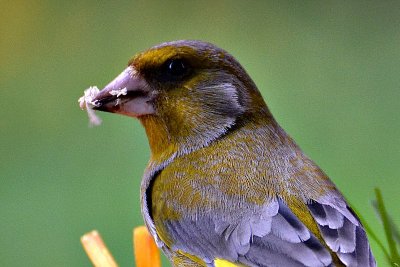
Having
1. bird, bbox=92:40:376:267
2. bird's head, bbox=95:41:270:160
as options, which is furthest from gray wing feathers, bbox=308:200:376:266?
bird's head, bbox=95:41:270:160

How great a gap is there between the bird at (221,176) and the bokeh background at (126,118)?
515mm

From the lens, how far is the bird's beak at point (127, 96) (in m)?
1.54

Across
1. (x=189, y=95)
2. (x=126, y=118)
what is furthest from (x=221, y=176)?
(x=126, y=118)

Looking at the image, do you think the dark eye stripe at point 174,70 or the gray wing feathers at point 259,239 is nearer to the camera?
the gray wing feathers at point 259,239

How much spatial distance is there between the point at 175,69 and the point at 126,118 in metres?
0.98

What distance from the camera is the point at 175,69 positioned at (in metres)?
1.65

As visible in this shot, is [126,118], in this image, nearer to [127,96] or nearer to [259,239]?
[127,96]

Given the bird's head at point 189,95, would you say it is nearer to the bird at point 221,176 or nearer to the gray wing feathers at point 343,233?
the bird at point 221,176

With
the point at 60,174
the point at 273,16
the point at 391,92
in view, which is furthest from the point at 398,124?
the point at 60,174

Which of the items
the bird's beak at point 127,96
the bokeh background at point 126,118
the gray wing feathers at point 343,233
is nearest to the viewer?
the gray wing feathers at point 343,233

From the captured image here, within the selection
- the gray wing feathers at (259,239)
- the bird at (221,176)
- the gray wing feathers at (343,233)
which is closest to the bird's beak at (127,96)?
the bird at (221,176)

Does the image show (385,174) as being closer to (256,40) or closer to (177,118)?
(256,40)

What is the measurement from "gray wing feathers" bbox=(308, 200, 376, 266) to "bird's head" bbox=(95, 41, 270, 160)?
250 millimetres

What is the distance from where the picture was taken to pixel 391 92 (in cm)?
291
